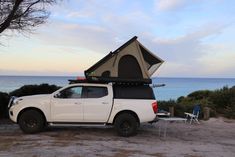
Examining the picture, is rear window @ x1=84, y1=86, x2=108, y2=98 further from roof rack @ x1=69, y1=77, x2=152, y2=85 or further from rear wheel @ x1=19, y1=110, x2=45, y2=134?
rear wheel @ x1=19, y1=110, x2=45, y2=134

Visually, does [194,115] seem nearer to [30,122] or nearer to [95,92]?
[95,92]

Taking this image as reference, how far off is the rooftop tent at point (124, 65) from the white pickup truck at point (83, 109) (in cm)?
58

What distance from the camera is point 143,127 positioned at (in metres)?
17.7

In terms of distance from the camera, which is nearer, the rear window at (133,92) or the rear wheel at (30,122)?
the rear wheel at (30,122)

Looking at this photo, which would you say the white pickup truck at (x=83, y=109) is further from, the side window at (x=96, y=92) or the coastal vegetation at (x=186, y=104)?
the coastal vegetation at (x=186, y=104)

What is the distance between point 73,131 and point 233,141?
541 centimetres

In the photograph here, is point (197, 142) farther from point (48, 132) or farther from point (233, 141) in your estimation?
point (48, 132)

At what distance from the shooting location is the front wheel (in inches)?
A: 595

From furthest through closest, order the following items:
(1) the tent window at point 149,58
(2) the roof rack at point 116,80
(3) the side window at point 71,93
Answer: (1) the tent window at point 149,58 < (2) the roof rack at point 116,80 < (3) the side window at point 71,93

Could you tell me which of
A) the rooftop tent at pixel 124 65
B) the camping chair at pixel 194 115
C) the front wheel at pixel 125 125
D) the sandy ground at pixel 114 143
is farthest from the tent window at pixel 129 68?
the camping chair at pixel 194 115

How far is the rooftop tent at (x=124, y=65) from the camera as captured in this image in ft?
51.1

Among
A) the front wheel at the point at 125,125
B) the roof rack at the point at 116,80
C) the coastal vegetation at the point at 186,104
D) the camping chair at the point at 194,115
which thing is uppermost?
the roof rack at the point at 116,80

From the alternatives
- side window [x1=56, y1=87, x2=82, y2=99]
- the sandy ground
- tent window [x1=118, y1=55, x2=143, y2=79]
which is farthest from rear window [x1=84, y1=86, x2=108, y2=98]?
the sandy ground

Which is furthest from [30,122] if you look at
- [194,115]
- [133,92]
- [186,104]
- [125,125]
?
[186,104]
